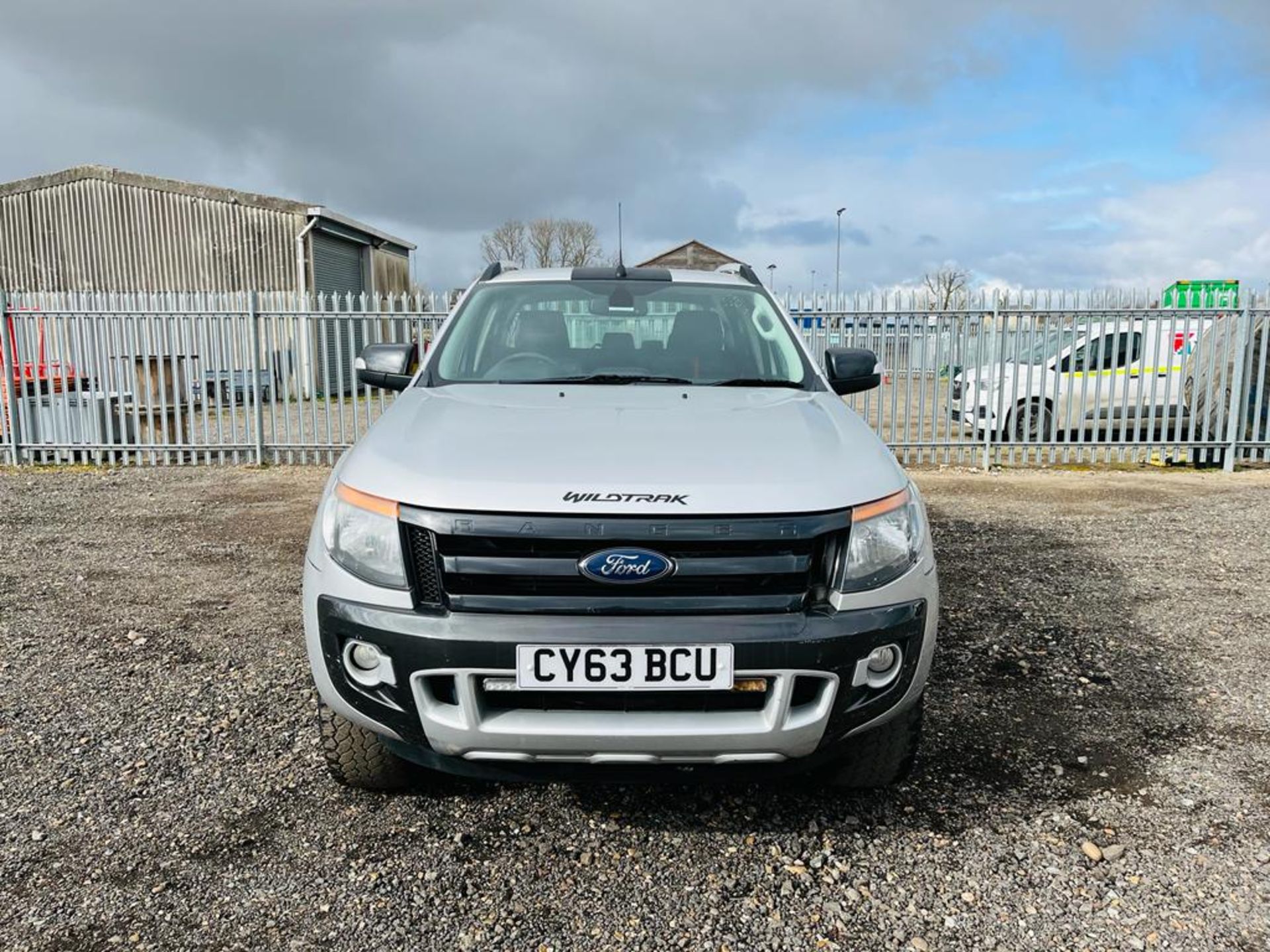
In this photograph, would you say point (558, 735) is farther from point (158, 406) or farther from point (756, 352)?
point (158, 406)

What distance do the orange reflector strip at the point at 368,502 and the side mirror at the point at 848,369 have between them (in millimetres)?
2063

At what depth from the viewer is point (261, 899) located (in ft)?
7.51

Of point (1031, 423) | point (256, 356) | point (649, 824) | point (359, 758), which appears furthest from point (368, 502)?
point (1031, 423)

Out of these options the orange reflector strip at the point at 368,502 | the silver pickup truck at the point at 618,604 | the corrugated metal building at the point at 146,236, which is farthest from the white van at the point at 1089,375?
the corrugated metal building at the point at 146,236

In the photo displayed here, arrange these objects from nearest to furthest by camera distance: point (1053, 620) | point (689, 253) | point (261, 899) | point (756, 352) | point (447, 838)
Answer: point (261, 899)
point (447, 838)
point (756, 352)
point (1053, 620)
point (689, 253)

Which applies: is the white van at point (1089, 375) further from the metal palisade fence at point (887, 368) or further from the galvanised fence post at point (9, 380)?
the galvanised fence post at point (9, 380)

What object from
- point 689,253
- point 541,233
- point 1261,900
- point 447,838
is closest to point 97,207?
point 447,838

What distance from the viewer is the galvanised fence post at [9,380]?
983 cm

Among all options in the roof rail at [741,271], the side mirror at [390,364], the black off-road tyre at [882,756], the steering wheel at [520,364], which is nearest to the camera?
the black off-road tyre at [882,756]

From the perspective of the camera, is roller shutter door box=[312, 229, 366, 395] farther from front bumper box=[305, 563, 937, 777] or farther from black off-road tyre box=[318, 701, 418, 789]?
front bumper box=[305, 563, 937, 777]

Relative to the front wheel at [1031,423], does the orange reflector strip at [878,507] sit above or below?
above

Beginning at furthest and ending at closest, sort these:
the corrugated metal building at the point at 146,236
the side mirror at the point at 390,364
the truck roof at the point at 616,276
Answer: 1. the corrugated metal building at the point at 146,236
2. the truck roof at the point at 616,276
3. the side mirror at the point at 390,364

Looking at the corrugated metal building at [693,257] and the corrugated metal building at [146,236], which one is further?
the corrugated metal building at [693,257]

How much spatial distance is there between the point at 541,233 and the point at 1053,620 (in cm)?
5273
